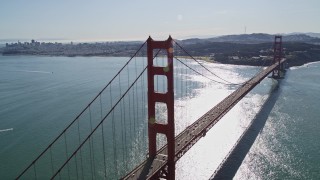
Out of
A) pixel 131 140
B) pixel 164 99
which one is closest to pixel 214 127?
pixel 131 140

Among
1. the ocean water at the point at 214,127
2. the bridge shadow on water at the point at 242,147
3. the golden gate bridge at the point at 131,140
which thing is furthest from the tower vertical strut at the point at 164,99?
the bridge shadow on water at the point at 242,147

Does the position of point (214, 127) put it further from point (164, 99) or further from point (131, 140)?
point (164, 99)

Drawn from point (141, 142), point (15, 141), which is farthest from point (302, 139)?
point (15, 141)

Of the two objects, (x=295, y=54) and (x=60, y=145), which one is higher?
(x=295, y=54)

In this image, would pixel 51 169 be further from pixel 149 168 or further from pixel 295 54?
pixel 295 54

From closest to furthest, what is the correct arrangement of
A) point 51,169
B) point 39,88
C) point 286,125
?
point 51,169
point 286,125
point 39,88

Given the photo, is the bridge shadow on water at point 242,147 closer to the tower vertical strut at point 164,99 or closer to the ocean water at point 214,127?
the ocean water at point 214,127
